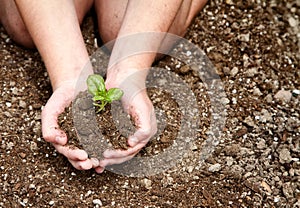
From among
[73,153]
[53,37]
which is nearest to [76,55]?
[53,37]

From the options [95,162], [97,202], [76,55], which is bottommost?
[97,202]

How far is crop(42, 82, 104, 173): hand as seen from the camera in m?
1.59

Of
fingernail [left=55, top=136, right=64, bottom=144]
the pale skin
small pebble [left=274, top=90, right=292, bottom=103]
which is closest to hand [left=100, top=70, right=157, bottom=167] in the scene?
the pale skin

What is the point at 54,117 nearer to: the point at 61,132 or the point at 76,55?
the point at 61,132

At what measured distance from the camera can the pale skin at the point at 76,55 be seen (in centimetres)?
162

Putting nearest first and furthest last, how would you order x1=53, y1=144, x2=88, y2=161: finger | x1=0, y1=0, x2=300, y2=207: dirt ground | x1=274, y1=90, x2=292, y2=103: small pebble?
x1=53, y1=144, x2=88, y2=161: finger → x1=0, y1=0, x2=300, y2=207: dirt ground → x1=274, y1=90, x2=292, y2=103: small pebble

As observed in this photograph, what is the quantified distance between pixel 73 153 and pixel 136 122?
174mm

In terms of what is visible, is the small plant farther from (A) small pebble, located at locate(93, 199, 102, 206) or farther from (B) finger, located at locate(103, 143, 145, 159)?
(A) small pebble, located at locate(93, 199, 102, 206)

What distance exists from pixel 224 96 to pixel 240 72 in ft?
0.38

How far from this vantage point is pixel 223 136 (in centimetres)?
185

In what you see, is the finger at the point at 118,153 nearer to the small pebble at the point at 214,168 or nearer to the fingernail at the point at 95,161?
the fingernail at the point at 95,161

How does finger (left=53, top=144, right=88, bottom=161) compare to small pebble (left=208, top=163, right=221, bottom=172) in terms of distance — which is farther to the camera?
small pebble (left=208, top=163, right=221, bottom=172)

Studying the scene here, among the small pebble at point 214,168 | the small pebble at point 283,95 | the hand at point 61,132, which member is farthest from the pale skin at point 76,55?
the small pebble at point 283,95

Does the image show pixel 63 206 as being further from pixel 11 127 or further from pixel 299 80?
pixel 299 80
